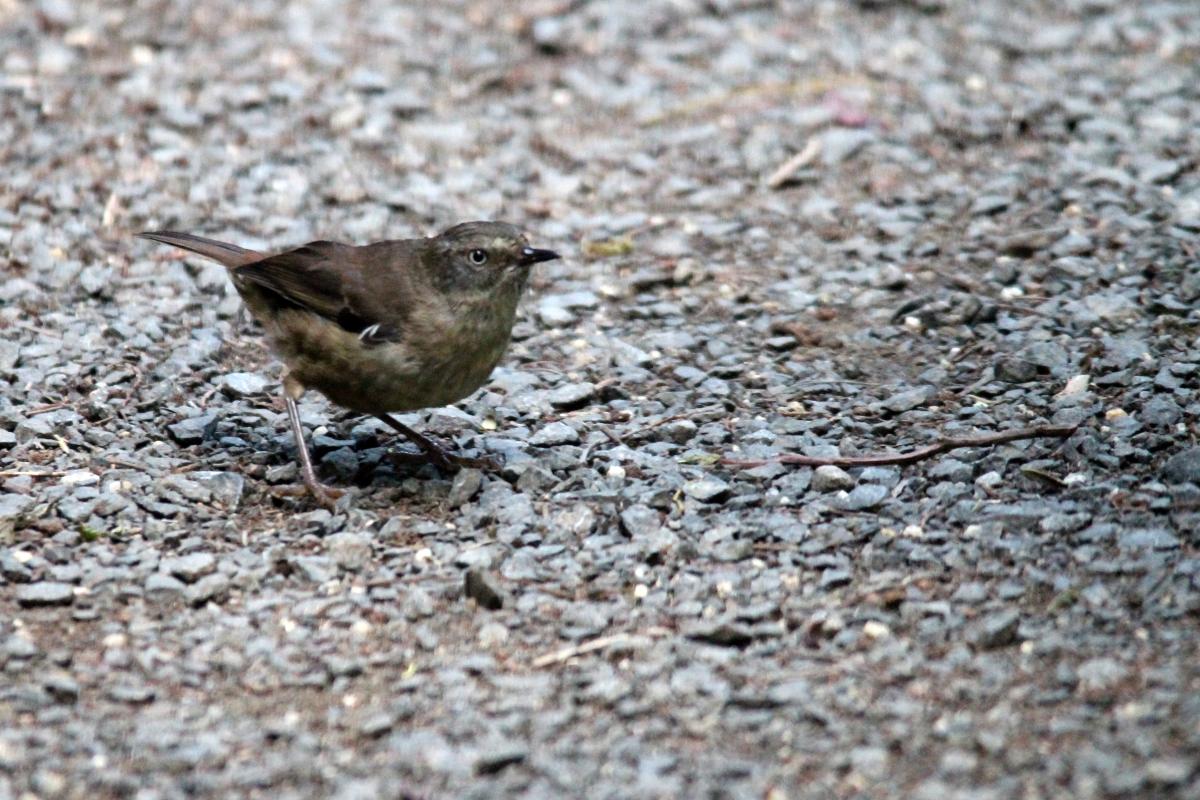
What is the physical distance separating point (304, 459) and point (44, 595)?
117cm

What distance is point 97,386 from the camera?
21.3ft

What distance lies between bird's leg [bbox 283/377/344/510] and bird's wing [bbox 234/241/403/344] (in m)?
0.32

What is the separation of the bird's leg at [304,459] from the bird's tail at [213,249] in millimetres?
642

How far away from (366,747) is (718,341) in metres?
3.21

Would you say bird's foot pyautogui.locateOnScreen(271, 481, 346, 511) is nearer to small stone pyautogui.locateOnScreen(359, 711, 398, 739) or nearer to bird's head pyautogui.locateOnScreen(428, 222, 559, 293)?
bird's head pyautogui.locateOnScreen(428, 222, 559, 293)

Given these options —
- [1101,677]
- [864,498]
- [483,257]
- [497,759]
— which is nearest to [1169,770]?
[1101,677]

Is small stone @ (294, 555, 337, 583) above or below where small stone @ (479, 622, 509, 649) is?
above

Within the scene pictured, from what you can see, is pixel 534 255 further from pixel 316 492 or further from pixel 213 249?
pixel 213 249

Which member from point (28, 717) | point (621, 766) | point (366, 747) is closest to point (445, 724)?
point (366, 747)

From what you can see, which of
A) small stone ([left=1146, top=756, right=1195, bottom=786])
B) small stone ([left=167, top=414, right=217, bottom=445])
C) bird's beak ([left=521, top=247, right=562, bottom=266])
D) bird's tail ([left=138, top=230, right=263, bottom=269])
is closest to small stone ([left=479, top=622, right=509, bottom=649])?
bird's beak ([left=521, top=247, right=562, bottom=266])

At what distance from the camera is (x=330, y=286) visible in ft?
19.8

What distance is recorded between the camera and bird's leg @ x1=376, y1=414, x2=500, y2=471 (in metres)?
5.98

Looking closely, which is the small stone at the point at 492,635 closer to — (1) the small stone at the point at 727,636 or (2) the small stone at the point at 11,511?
(1) the small stone at the point at 727,636

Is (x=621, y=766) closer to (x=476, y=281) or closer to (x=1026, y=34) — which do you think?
(x=476, y=281)
